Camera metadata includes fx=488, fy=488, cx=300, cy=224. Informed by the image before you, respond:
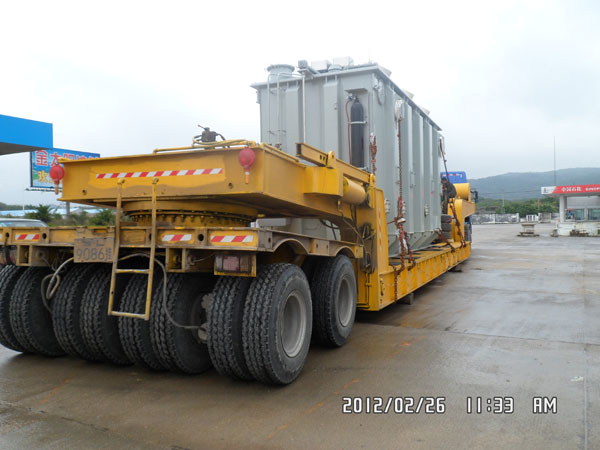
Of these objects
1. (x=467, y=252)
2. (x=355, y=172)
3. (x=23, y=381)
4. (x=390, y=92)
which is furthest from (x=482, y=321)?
(x=467, y=252)

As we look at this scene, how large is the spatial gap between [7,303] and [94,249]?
1394mm

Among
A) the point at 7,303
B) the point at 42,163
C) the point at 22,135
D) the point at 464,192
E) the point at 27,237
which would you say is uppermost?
the point at 42,163

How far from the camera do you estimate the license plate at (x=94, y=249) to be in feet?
12.8

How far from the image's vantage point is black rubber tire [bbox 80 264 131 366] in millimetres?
4188

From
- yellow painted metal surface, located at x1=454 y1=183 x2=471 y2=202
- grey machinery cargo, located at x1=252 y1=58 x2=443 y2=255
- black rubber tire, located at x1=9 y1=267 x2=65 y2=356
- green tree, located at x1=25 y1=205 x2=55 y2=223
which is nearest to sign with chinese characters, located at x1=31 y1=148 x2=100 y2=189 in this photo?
green tree, located at x1=25 y1=205 x2=55 y2=223

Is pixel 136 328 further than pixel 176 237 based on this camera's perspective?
Yes

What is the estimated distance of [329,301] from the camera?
15.8ft

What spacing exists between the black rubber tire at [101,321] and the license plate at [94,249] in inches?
15.3

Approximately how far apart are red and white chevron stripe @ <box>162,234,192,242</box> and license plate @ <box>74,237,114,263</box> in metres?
0.47

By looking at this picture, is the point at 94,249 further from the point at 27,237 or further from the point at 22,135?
the point at 22,135

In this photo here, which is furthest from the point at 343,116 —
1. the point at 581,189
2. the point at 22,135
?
the point at 581,189

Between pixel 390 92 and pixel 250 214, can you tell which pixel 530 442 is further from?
pixel 390 92

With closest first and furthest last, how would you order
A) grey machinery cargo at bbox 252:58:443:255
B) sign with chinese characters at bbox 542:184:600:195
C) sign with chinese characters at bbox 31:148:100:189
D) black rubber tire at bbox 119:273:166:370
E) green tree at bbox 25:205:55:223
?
black rubber tire at bbox 119:273:166:370 < grey machinery cargo at bbox 252:58:443:255 < sign with chinese characters at bbox 31:148:100:189 < green tree at bbox 25:205:55:223 < sign with chinese characters at bbox 542:184:600:195

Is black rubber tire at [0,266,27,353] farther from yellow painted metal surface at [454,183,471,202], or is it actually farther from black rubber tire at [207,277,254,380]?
yellow painted metal surface at [454,183,471,202]
